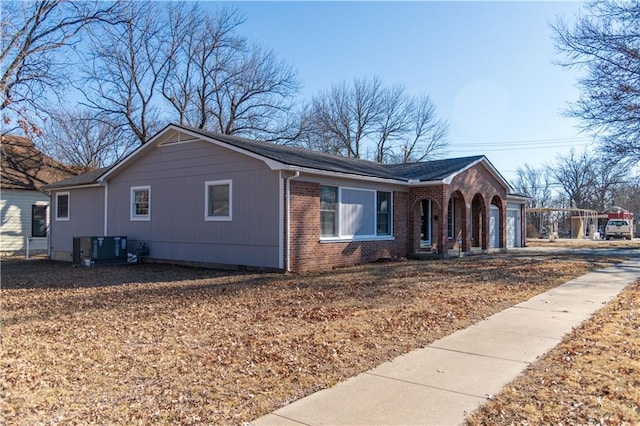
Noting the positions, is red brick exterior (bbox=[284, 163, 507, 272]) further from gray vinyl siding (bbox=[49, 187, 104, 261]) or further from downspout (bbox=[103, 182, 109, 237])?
gray vinyl siding (bbox=[49, 187, 104, 261])

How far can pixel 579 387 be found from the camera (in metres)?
4.54

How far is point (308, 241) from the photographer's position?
1355 cm

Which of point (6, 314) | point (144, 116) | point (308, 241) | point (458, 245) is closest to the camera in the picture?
point (6, 314)

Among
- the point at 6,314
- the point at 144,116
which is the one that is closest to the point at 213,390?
the point at 6,314

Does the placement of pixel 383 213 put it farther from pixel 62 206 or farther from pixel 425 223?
pixel 62 206

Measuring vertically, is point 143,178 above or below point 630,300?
above

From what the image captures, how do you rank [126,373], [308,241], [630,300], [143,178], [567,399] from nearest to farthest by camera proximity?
[567,399], [126,373], [630,300], [308,241], [143,178]

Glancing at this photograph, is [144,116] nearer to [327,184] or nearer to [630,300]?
[327,184]

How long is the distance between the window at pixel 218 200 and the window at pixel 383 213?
17.0 feet

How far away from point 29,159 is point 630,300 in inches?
1065

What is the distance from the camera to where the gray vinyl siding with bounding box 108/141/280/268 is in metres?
13.3

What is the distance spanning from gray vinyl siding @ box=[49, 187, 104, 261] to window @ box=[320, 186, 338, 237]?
366 inches

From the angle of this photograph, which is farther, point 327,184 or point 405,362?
point 327,184

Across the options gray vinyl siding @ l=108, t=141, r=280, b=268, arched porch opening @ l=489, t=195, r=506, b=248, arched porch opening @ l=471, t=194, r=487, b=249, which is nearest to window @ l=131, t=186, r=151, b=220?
gray vinyl siding @ l=108, t=141, r=280, b=268
